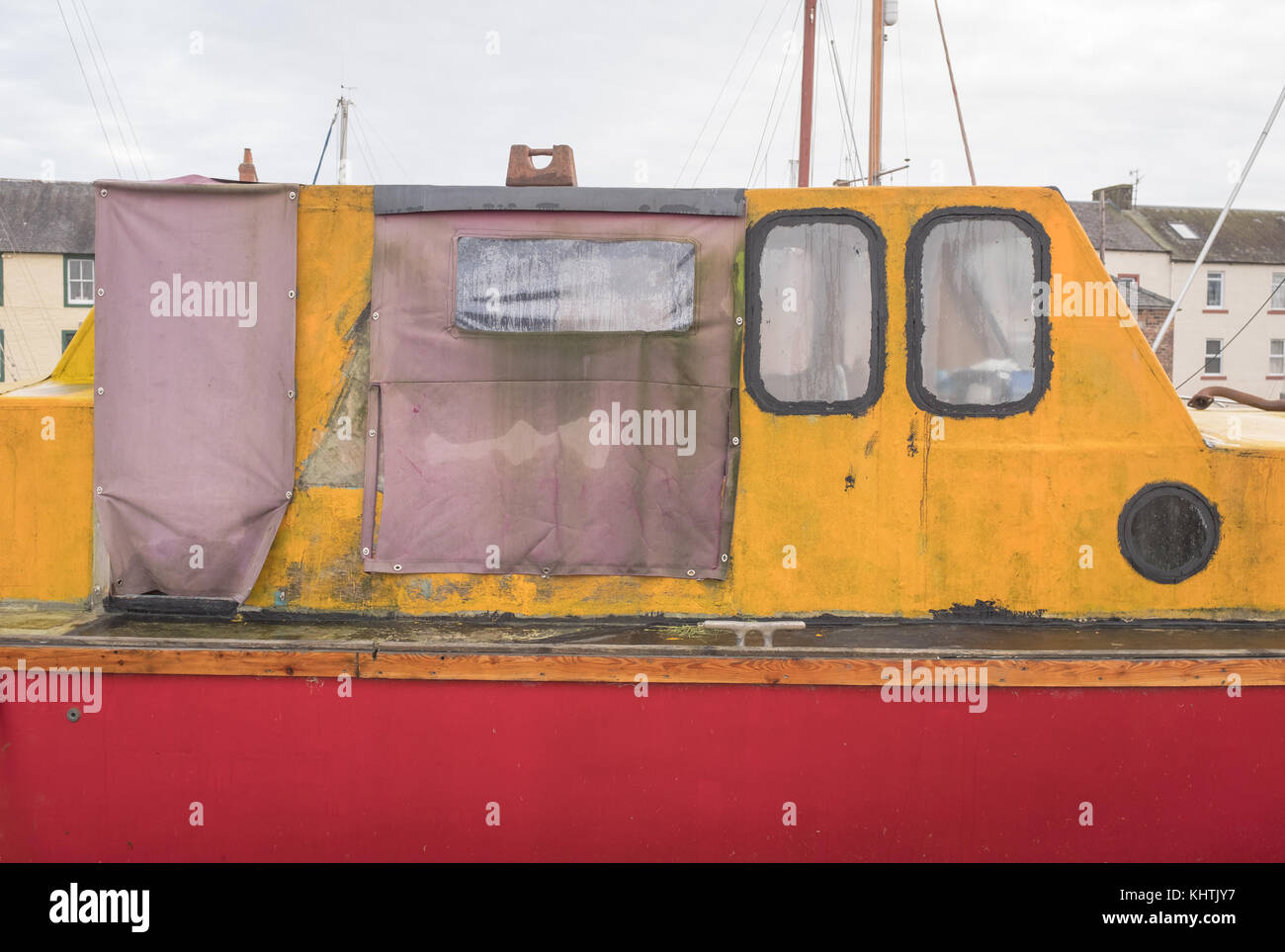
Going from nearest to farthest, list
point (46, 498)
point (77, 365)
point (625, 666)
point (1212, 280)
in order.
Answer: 1. point (625, 666)
2. point (46, 498)
3. point (77, 365)
4. point (1212, 280)

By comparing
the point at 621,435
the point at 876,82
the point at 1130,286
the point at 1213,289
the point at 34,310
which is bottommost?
the point at 621,435

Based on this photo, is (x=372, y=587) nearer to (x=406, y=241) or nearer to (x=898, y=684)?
(x=406, y=241)

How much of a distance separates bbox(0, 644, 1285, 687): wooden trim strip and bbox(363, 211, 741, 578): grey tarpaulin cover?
0.47 meters

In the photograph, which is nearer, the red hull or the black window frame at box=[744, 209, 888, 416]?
the red hull

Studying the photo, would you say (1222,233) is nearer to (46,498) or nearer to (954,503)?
(954,503)

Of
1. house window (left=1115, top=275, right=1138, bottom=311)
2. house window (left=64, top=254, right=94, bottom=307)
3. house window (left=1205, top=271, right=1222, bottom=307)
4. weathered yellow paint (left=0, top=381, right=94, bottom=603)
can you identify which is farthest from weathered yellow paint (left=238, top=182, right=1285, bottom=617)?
house window (left=1205, top=271, right=1222, bottom=307)

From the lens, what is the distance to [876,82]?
30.7ft

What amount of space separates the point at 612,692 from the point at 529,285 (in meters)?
1.54

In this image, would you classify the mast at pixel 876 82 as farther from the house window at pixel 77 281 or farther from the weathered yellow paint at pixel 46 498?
the house window at pixel 77 281

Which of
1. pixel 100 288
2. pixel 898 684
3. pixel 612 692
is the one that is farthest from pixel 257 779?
pixel 898 684

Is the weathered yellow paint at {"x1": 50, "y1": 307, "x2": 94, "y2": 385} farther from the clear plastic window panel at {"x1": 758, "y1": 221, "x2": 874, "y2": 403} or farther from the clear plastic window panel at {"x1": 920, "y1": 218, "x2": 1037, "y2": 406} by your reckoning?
the clear plastic window panel at {"x1": 920, "y1": 218, "x2": 1037, "y2": 406}

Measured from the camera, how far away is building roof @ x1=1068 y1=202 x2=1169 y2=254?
37656 mm

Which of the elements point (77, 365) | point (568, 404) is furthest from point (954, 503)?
point (77, 365)

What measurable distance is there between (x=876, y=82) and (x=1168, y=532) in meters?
6.83
